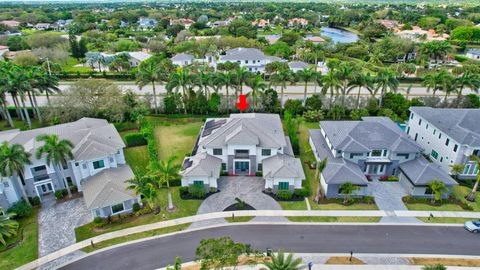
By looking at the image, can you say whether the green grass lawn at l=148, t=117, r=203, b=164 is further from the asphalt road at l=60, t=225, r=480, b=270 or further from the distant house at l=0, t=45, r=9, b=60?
the distant house at l=0, t=45, r=9, b=60

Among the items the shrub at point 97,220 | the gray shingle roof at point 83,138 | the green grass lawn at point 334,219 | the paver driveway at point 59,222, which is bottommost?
the green grass lawn at point 334,219

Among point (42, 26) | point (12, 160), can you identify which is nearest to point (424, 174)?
point (12, 160)

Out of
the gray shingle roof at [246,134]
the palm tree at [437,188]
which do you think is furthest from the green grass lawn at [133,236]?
the palm tree at [437,188]

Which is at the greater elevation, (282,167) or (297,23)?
(297,23)

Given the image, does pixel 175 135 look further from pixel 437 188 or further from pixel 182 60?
pixel 182 60

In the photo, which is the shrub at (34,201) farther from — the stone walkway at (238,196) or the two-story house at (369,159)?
the two-story house at (369,159)
